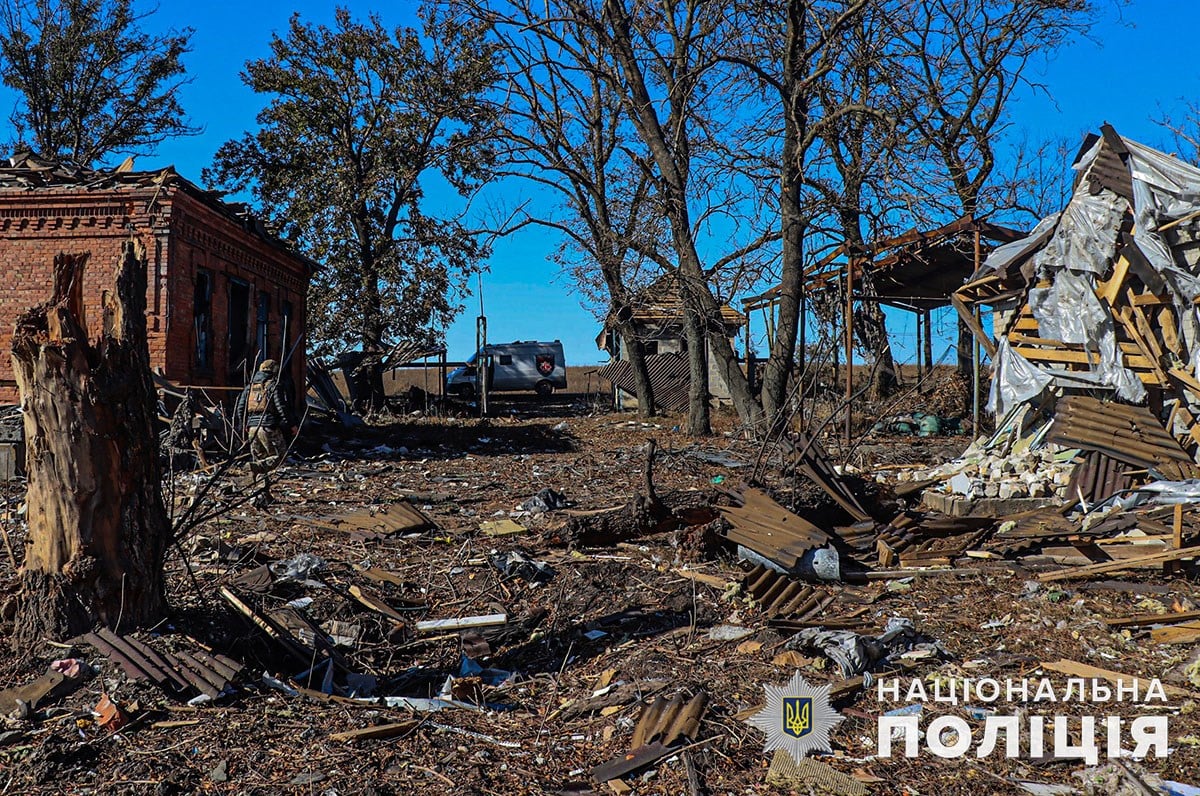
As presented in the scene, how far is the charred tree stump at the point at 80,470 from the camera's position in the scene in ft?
14.6

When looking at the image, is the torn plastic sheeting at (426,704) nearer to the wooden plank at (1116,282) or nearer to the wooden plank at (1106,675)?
the wooden plank at (1106,675)

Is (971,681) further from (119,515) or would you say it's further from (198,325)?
(198,325)

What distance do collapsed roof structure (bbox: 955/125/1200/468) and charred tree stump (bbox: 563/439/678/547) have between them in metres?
5.91

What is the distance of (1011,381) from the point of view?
457 inches

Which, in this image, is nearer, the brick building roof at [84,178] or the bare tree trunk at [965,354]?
the brick building roof at [84,178]

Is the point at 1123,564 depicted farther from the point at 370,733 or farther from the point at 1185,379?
the point at 370,733

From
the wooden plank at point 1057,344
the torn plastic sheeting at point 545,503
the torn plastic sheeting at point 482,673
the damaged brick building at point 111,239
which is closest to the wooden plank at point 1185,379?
the wooden plank at point 1057,344

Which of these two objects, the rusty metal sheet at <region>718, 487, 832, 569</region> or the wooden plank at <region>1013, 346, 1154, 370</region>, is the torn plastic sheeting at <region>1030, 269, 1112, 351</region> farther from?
the rusty metal sheet at <region>718, 487, 832, 569</region>

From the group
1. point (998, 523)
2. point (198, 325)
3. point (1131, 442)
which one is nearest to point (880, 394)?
point (1131, 442)

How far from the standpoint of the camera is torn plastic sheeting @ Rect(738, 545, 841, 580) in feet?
21.4

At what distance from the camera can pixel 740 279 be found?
1614cm

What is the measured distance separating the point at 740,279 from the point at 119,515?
1293 centimetres

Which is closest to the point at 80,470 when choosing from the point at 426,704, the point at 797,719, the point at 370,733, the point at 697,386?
the point at 370,733

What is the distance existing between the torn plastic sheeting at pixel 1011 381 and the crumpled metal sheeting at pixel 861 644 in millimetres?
6974
